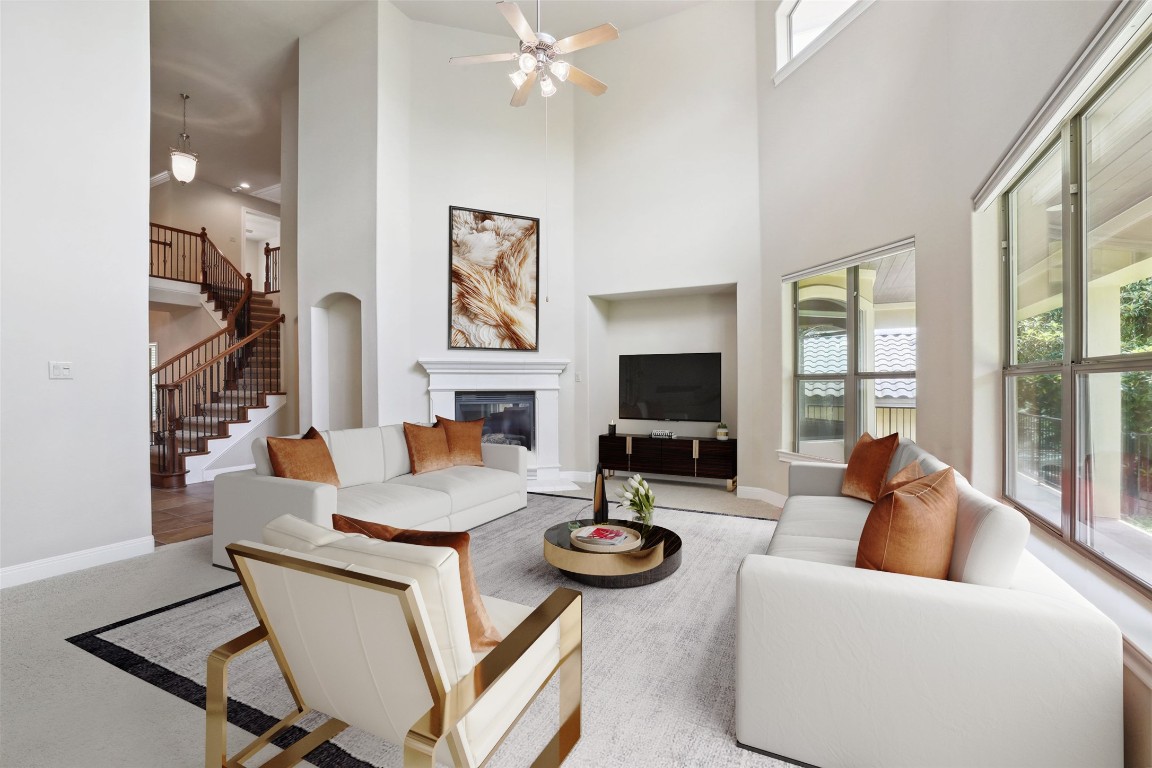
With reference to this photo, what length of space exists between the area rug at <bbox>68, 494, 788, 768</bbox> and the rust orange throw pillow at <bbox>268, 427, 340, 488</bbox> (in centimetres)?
69

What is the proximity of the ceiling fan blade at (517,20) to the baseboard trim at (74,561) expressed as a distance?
Answer: 163 inches

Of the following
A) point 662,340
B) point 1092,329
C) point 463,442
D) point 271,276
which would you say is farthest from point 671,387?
point 271,276

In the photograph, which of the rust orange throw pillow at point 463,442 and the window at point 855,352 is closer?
the window at point 855,352

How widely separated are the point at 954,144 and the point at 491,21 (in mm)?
4708

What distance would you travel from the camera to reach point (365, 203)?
517 cm

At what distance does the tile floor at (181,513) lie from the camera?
3.97 metres

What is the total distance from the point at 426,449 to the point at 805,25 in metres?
4.99

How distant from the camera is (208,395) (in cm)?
728

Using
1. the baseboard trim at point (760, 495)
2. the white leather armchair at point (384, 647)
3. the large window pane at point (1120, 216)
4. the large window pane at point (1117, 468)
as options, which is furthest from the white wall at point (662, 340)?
the white leather armchair at point (384, 647)

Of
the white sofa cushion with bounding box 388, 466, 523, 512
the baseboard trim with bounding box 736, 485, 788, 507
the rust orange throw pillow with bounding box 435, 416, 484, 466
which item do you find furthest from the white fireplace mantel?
the baseboard trim with bounding box 736, 485, 788, 507

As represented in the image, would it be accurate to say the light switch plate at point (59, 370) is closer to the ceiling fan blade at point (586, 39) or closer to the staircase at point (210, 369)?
the staircase at point (210, 369)

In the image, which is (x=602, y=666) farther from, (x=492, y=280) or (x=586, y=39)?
(x=492, y=280)

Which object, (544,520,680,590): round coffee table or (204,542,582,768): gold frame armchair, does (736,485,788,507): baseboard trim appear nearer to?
(544,520,680,590): round coffee table

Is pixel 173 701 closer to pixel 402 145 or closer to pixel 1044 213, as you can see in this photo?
pixel 1044 213
